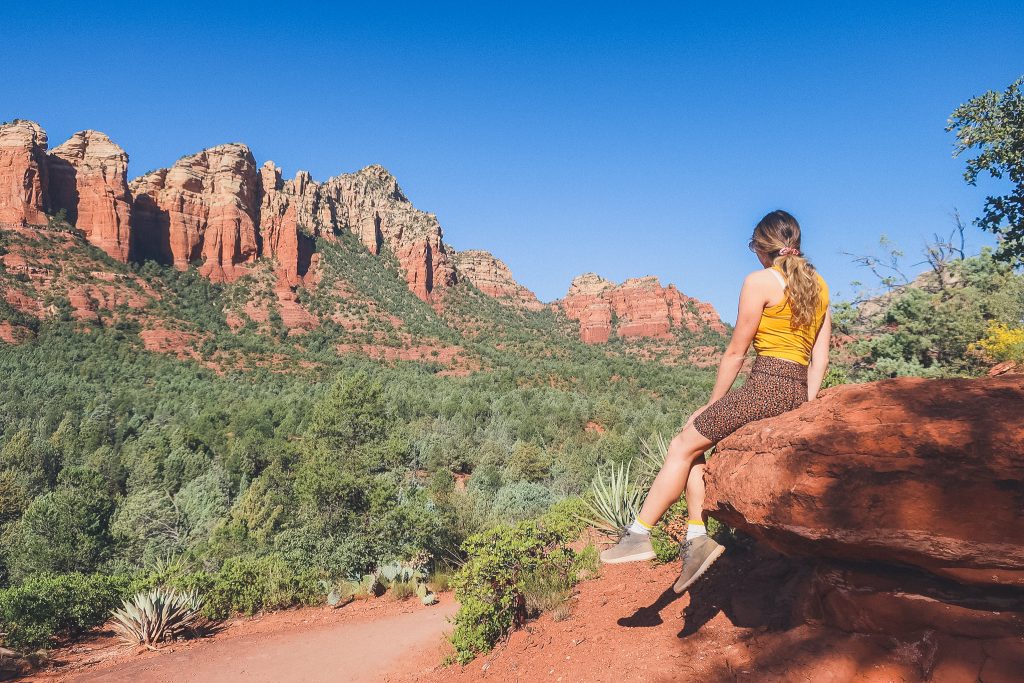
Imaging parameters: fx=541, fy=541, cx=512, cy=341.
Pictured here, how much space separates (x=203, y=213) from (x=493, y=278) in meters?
50.5

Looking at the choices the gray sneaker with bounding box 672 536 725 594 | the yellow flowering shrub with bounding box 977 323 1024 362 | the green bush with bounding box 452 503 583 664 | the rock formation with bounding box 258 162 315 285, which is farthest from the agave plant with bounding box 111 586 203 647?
the rock formation with bounding box 258 162 315 285

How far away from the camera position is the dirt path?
624 cm

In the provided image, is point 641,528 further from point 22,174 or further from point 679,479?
point 22,174

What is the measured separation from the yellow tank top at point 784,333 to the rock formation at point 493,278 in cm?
8592

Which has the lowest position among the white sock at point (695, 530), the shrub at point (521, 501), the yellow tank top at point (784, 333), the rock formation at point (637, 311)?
the shrub at point (521, 501)

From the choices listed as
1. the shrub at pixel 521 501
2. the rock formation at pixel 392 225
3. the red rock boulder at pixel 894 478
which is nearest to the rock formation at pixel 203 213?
the rock formation at pixel 392 225

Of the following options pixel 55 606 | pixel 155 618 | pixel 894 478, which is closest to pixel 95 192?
pixel 55 606

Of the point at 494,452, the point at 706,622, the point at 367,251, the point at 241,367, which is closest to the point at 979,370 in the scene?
the point at 706,622

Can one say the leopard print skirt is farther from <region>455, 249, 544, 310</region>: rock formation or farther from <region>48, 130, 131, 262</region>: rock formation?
<region>455, 249, 544, 310</region>: rock formation

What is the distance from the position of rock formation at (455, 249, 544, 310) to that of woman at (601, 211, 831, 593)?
85.8 m

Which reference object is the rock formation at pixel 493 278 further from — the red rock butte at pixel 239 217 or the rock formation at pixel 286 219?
the rock formation at pixel 286 219

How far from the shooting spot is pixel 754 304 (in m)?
2.68

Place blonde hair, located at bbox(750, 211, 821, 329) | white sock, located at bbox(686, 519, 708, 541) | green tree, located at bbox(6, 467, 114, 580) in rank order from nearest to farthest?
1. blonde hair, located at bbox(750, 211, 821, 329)
2. white sock, located at bbox(686, 519, 708, 541)
3. green tree, located at bbox(6, 467, 114, 580)

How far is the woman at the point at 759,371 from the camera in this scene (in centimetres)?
264
